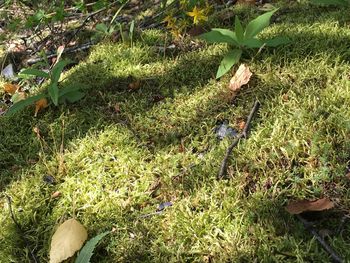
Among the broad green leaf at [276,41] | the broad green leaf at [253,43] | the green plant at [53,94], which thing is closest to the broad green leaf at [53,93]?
the green plant at [53,94]

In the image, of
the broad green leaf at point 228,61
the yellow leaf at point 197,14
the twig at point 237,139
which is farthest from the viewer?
the yellow leaf at point 197,14

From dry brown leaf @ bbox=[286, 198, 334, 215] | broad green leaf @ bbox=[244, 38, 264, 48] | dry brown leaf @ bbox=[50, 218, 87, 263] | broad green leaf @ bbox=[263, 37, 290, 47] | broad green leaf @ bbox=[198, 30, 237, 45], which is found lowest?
dry brown leaf @ bbox=[286, 198, 334, 215]

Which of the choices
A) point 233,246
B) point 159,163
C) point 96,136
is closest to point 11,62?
point 96,136

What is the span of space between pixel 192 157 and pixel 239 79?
0.69 metres

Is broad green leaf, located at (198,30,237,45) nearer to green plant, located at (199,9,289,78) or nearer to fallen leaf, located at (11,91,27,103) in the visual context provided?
green plant, located at (199,9,289,78)

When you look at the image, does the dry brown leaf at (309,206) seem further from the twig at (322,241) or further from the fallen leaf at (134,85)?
the fallen leaf at (134,85)

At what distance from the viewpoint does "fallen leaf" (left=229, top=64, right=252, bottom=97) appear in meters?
2.59

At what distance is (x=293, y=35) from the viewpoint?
9.55 feet

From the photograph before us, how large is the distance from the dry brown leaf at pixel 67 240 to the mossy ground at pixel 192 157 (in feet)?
0.34

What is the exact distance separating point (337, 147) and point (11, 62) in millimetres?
3457

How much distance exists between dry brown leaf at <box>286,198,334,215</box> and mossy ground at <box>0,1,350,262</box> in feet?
0.19

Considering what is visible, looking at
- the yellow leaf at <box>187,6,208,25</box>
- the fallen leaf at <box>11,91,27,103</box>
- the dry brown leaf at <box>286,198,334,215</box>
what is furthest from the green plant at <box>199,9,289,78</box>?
the fallen leaf at <box>11,91,27,103</box>

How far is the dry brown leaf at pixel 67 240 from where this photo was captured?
1.86m

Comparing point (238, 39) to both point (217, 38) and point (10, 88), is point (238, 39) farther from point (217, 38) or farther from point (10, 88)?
point (10, 88)
